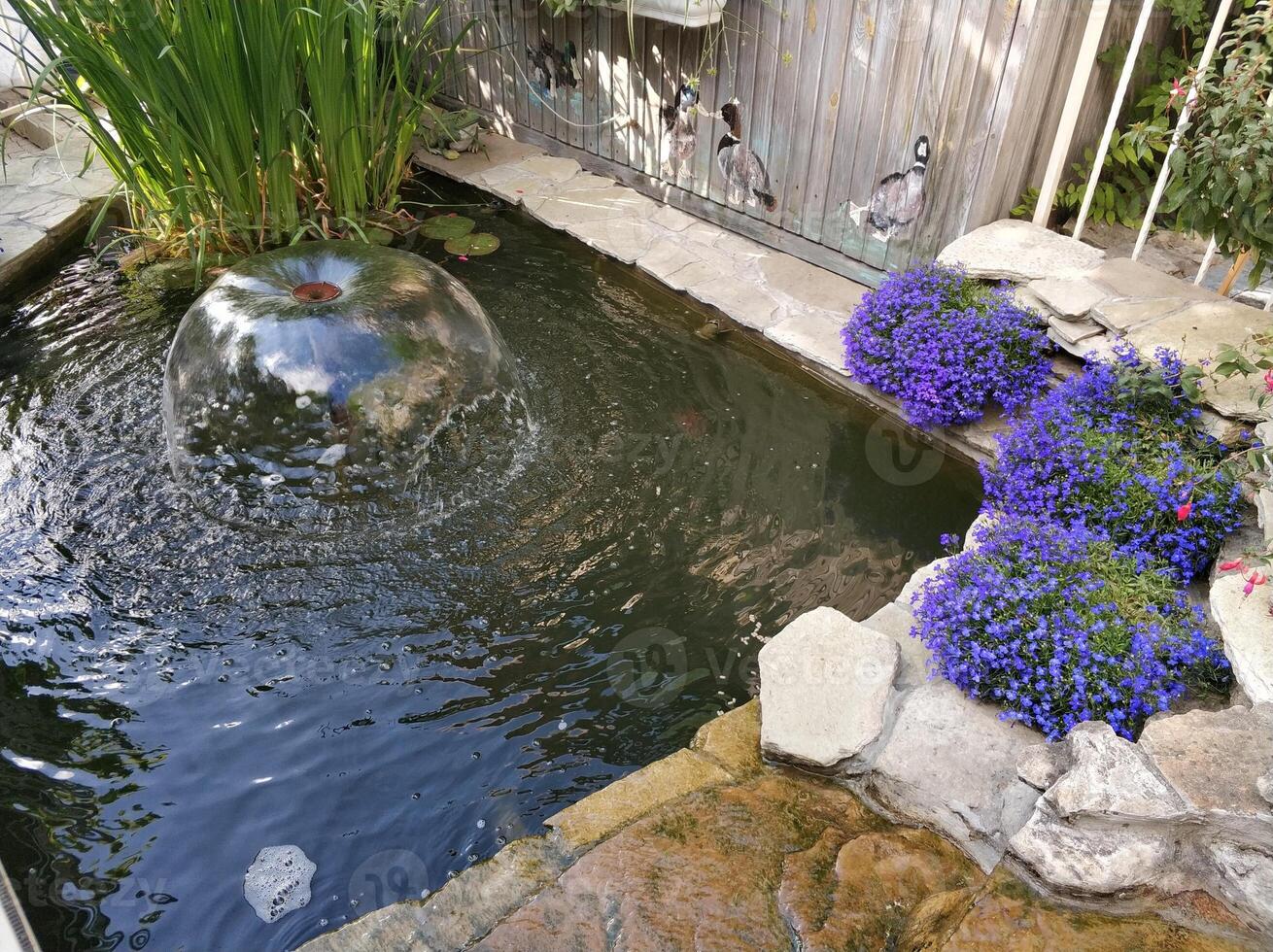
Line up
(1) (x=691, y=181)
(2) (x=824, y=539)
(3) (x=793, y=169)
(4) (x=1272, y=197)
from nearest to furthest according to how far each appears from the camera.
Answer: (4) (x=1272, y=197) < (2) (x=824, y=539) < (3) (x=793, y=169) < (1) (x=691, y=181)

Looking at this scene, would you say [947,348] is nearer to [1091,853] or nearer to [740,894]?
[1091,853]

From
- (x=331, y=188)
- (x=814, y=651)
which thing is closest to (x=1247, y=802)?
(x=814, y=651)

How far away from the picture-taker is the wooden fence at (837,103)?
4.07 meters

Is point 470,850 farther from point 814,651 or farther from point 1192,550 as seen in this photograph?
point 1192,550

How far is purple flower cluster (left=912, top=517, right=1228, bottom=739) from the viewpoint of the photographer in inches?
100

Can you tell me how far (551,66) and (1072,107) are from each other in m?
3.34

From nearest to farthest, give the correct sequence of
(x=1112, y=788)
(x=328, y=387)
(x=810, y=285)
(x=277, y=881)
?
(x=1112, y=788) < (x=277, y=881) < (x=328, y=387) < (x=810, y=285)

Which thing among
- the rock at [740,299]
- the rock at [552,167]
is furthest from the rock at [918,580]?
the rock at [552,167]

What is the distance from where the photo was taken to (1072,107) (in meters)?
4.15

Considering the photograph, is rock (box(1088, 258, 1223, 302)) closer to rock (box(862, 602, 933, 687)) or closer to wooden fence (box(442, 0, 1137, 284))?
wooden fence (box(442, 0, 1137, 284))

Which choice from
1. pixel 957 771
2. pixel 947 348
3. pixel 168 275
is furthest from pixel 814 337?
pixel 168 275

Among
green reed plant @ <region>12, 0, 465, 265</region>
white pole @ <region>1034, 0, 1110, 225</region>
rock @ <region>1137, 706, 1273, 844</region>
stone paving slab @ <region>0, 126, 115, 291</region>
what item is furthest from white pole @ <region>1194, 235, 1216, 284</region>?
stone paving slab @ <region>0, 126, 115, 291</region>

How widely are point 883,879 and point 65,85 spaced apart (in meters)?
4.87

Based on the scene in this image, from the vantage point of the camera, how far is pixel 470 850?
8.30 ft
